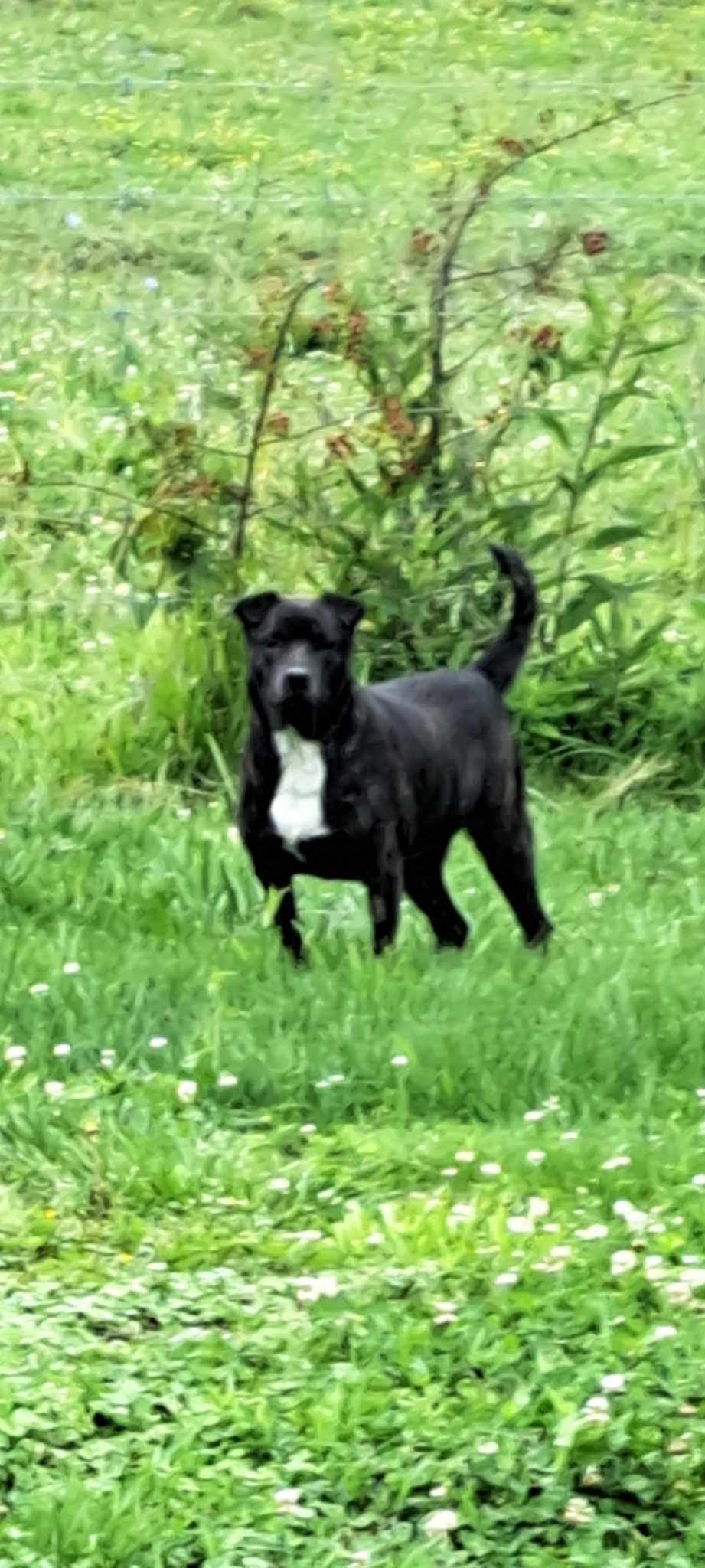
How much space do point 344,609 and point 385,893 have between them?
639 mm

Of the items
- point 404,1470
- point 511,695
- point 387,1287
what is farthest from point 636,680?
point 404,1470

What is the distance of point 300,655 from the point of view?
614cm

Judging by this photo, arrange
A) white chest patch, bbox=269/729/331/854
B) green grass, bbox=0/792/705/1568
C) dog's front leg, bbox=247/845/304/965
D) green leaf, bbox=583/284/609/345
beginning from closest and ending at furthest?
A: green grass, bbox=0/792/705/1568 < white chest patch, bbox=269/729/331/854 < dog's front leg, bbox=247/845/304/965 < green leaf, bbox=583/284/609/345

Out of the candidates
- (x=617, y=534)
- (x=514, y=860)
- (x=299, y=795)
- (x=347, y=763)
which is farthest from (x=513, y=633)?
(x=617, y=534)

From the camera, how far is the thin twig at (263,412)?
8.16 m

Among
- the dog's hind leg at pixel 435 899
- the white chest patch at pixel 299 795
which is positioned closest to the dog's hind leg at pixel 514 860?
the dog's hind leg at pixel 435 899

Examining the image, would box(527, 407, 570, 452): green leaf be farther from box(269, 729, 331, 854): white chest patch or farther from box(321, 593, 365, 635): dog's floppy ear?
box(269, 729, 331, 854): white chest patch

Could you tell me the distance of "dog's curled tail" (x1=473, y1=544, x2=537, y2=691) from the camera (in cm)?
682

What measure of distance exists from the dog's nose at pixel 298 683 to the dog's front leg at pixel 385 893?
41cm

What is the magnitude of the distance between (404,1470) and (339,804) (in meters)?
2.09

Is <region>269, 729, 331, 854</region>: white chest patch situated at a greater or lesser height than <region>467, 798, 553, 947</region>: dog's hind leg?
greater

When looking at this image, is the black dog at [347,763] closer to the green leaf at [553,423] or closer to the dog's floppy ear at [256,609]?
the dog's floppy ear at [256,609]

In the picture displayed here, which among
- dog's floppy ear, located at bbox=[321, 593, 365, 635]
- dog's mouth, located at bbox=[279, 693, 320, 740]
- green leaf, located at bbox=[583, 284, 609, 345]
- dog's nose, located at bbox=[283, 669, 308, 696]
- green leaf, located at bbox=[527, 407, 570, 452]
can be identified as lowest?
green leaf, located at bbox=[527, 407, 570, 452]

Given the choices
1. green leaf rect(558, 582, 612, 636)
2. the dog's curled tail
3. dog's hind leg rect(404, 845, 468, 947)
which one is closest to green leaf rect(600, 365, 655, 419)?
green leaf rect(558, 582, 612, 636)
